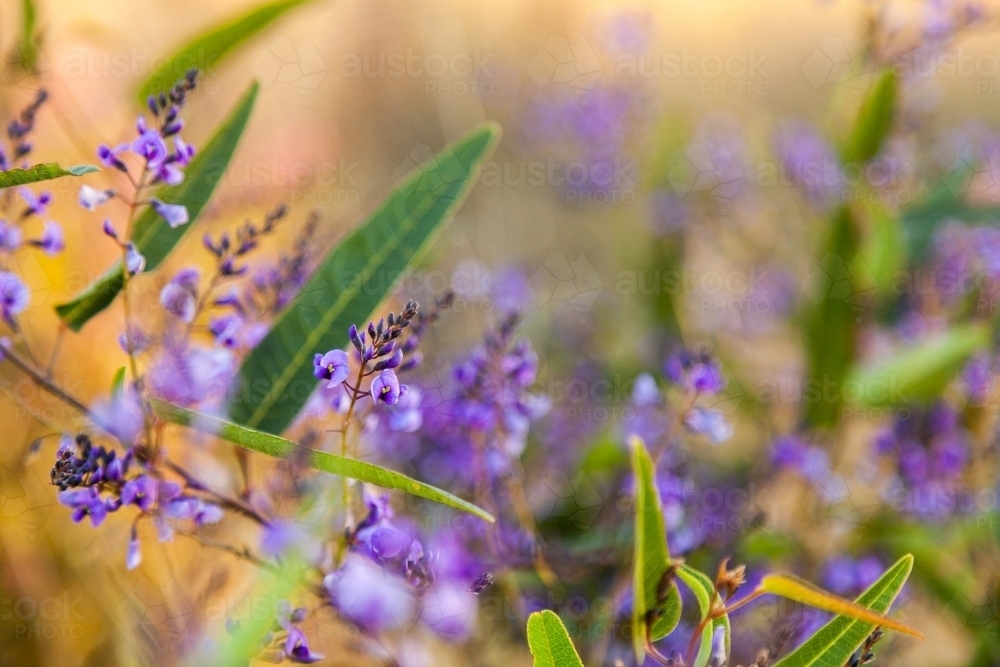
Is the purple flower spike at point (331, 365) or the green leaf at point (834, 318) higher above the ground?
the purple flower spike at point (331, 365)

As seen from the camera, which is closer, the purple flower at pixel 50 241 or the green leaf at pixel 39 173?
the green leaf at pixel 39 173

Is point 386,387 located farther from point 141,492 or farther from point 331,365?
point 141,492

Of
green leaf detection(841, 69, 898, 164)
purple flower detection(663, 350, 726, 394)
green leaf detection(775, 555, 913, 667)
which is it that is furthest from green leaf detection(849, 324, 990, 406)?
green leaf detection(775, 555, 913, 667)

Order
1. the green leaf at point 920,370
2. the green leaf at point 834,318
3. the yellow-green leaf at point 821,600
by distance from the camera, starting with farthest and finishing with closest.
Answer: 1. the green leaf at point 834,318
2. the green leaf at point 920,370
3. the yellow-green leaf at point 821,600

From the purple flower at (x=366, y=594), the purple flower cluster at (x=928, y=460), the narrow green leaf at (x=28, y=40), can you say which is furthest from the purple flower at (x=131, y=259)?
the purple flower cluster at (x=928, y=460)

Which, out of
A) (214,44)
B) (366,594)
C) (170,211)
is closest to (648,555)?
(366,594)

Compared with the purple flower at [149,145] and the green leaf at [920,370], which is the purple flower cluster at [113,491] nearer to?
the purple flower at [149,145]

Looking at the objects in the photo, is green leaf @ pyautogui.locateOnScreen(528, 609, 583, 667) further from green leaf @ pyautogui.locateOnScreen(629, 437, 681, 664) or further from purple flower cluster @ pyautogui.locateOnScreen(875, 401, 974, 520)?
purple flower cluster @ pyautogui.locateOnScreen(875, 401, 974, 520)
